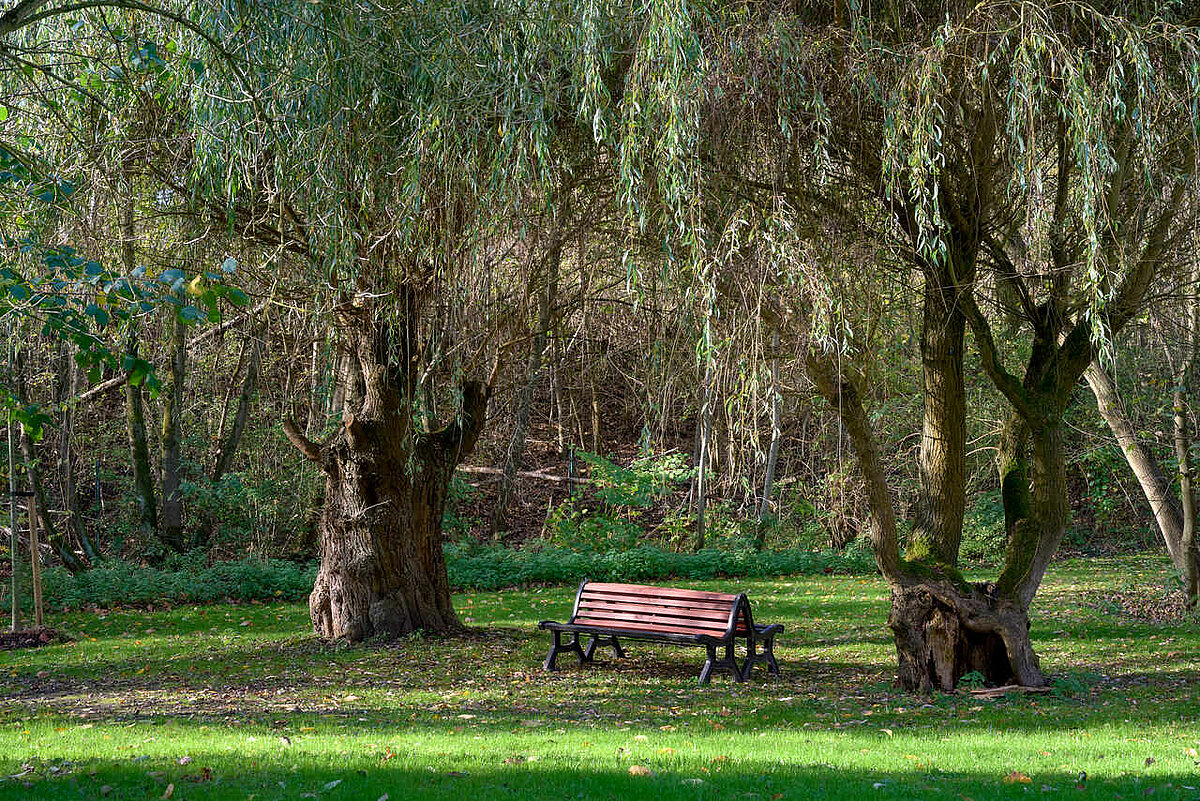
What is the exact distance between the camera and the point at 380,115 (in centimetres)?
695

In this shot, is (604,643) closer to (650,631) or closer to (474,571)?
(650,631)

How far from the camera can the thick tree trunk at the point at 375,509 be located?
9.98 meters

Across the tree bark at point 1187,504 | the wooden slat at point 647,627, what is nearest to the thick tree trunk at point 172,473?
the wooden slat at point 647,627

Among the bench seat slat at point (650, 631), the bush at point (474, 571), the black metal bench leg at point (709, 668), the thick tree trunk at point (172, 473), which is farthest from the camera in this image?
the thick tree trunk at point (172, 473)

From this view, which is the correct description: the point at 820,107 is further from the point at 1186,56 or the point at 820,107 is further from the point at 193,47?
the point at 193,47

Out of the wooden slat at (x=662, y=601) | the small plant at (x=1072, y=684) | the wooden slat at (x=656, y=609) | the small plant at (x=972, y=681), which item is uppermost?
the wooden slat at (x=662, y=601)

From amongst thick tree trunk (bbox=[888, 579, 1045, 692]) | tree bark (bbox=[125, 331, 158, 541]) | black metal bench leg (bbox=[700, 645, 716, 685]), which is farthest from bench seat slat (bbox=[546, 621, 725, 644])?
tree bark (bbox=[125, 331, 158, 541])

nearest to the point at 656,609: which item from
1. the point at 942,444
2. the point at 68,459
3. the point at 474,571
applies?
the point at 942,444

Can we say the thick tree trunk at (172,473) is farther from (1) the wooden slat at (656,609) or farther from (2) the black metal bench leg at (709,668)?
(2) the black metal bench leg at (709,668)

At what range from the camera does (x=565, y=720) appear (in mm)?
7062

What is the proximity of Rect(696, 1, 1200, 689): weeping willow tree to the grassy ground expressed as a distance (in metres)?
1.09

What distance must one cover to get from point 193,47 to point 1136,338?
9547 mm

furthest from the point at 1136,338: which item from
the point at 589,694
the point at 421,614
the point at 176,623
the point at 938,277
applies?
the point at 176,623

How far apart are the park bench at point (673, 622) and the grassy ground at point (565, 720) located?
0.24 m
